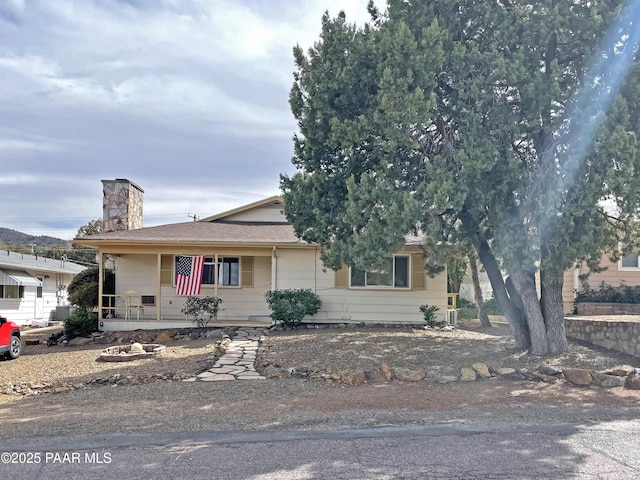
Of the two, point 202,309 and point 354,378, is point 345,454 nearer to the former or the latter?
point 354,378

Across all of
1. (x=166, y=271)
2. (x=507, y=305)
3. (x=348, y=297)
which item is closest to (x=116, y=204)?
(x=166, y=271)

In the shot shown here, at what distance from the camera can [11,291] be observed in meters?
20.4

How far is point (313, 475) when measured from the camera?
13.9 ft

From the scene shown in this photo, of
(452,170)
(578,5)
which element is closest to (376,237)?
(452,170)

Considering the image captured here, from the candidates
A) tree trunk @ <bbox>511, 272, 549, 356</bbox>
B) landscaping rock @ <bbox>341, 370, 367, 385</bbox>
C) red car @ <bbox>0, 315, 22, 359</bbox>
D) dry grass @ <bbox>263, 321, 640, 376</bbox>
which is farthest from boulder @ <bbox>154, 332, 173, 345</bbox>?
tree trunk @ <bbox>511, 272, 549, 356</bbox>

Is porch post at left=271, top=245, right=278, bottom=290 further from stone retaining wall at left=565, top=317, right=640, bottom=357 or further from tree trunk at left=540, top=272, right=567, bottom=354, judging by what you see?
stone retaining wall at left=565, top=317, right=640, bottom=357

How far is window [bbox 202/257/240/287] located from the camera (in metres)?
16.0

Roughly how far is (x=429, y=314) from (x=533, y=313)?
539 cm

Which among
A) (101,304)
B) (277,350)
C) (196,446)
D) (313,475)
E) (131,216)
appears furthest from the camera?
(131,216)

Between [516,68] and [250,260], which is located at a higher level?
[516,68]

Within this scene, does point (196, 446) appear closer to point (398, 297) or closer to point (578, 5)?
point (578, 5)

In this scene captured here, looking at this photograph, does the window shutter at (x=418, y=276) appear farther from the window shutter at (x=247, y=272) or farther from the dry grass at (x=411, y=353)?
the window shutter at (x=247, y=272)

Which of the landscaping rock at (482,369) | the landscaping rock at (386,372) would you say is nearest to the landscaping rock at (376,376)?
the landscaping rock at (386,372)

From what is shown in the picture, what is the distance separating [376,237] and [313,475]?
4584mm
